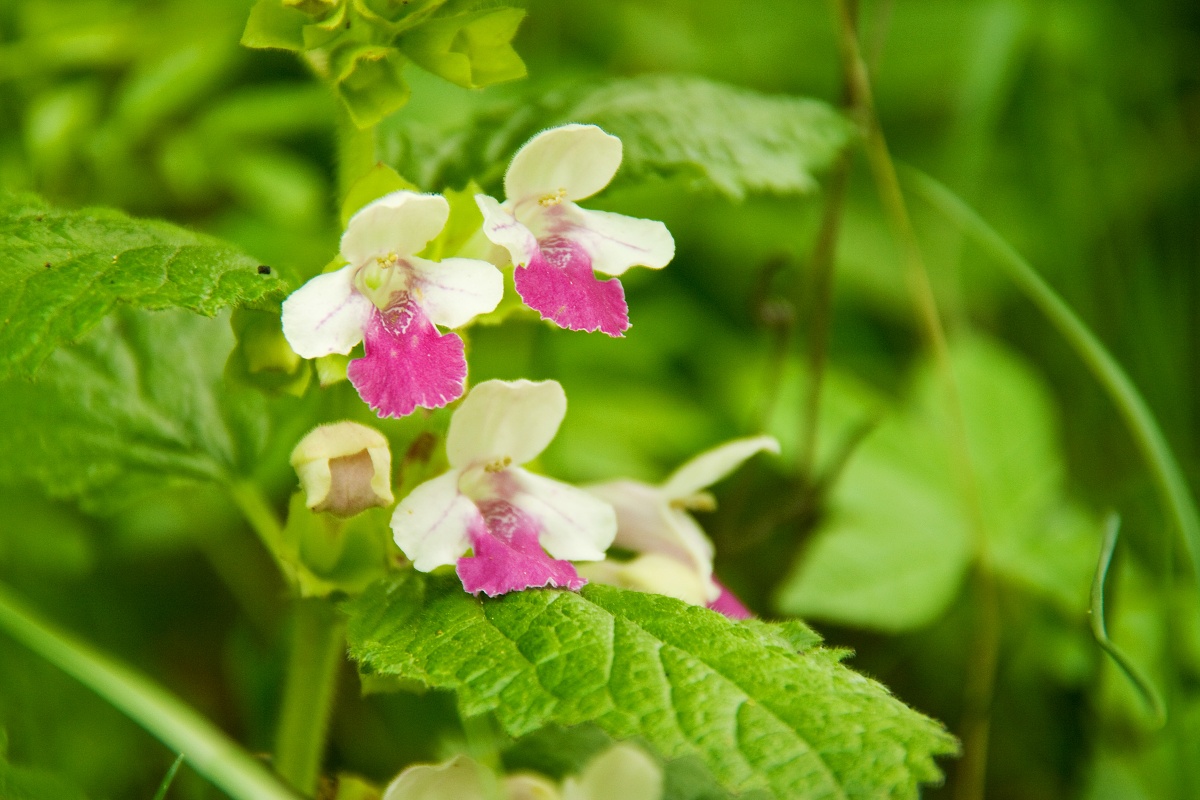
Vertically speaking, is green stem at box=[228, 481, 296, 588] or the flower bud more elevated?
the flower bud

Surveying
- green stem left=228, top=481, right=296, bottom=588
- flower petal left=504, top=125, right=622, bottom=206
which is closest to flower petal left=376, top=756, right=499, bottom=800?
green stem left=228, top=481, right=296, bottom=588

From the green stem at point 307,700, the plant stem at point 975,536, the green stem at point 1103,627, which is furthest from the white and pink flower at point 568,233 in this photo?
the plant stem at point 975,536

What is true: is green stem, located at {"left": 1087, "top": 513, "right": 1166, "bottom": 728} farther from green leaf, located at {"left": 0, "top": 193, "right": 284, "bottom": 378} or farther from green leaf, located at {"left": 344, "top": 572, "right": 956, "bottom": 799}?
green leaf, located at {"left": 0, "top": 193, "right": 284, "bottom": 378}

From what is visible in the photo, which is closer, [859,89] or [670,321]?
[859,89]

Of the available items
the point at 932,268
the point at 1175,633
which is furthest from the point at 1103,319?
the point at 1175,633

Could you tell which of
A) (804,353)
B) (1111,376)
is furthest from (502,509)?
(804,353)

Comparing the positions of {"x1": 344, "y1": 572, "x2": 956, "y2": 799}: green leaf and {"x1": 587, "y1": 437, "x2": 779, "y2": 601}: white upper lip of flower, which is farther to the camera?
{"x1": 587, "y1": 437, "x2": 779, "y2": 601}: white upper lip of flower

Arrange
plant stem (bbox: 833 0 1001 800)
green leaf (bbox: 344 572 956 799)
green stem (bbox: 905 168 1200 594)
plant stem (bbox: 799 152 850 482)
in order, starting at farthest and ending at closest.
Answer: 1. plant stem (bbox: 799 152 850 482)
2. plant stem (bbox: 833 0 1001 800)
3. green stem (bbox: 905 168 1200 594)
4. green leaf (bbox: 344 572 956 799)

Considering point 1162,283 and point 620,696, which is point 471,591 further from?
point 1162,283
